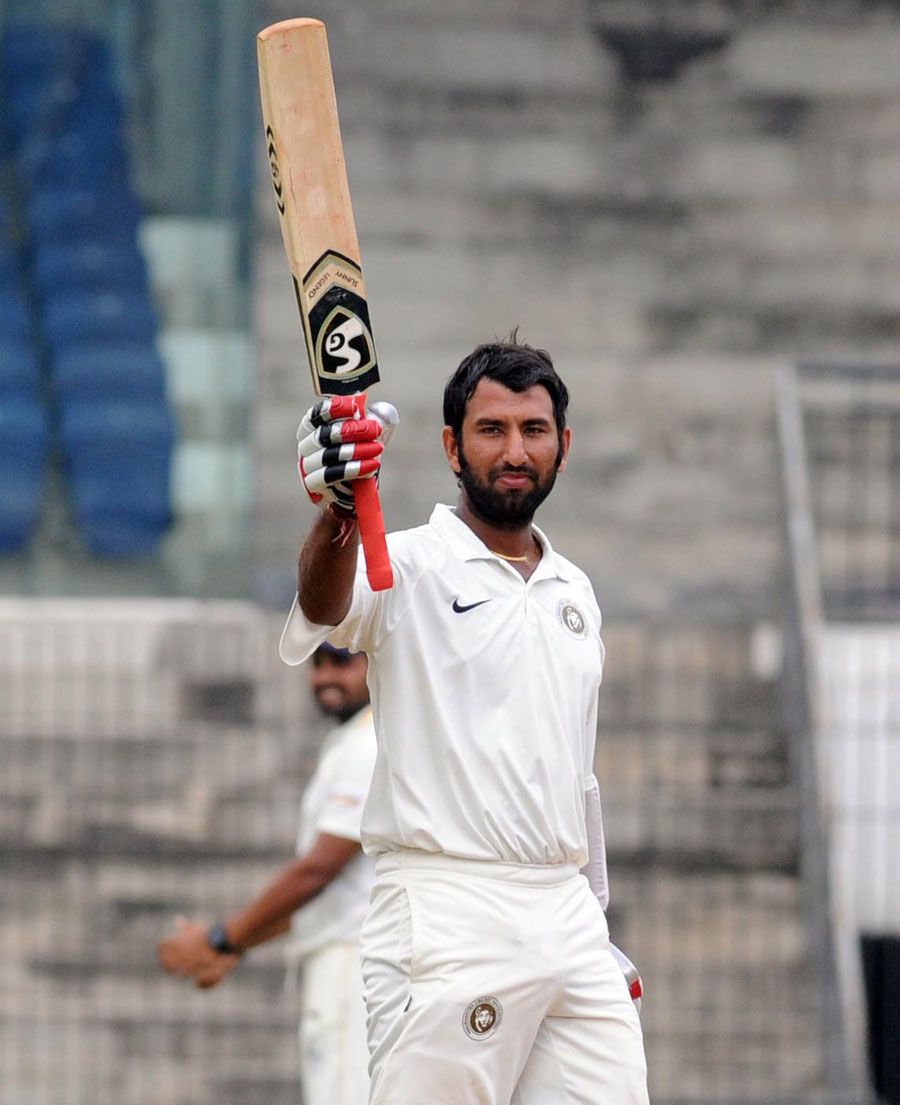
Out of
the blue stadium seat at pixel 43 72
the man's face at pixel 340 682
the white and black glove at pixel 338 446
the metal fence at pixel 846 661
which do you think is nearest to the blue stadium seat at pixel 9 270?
the blue stadium seat at pixel 43 72

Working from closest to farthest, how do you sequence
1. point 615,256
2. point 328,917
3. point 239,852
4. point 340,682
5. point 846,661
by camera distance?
point 328,917 < point 340,682 < point 239,852 < point 846,661 < point 615,256

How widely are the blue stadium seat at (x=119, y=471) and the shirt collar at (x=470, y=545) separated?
6.57 meters

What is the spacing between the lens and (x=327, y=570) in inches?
143

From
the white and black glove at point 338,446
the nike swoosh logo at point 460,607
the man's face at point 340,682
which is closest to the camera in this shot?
the white and black glove at point 338,446

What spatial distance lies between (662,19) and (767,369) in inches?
73.0

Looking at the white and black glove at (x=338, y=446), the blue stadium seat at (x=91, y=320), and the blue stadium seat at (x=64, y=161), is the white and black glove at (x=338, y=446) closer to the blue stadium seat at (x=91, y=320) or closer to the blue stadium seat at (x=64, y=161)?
the blue stadium seat at (x=91, y=320)

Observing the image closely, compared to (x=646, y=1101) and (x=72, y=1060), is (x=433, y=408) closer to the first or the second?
(x=72, y=1060)

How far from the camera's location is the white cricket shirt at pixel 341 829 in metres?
5.32

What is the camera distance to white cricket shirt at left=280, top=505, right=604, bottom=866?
3.76m

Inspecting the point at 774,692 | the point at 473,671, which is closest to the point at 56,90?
the point at 774,692

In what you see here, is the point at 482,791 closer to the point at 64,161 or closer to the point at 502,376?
the point at 502,376

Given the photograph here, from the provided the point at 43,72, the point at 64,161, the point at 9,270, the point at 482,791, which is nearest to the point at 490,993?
the point at 482,791

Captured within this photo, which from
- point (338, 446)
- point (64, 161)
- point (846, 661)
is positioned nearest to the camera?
point (338, 446)

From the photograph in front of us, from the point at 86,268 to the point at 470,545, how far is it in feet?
22.7
